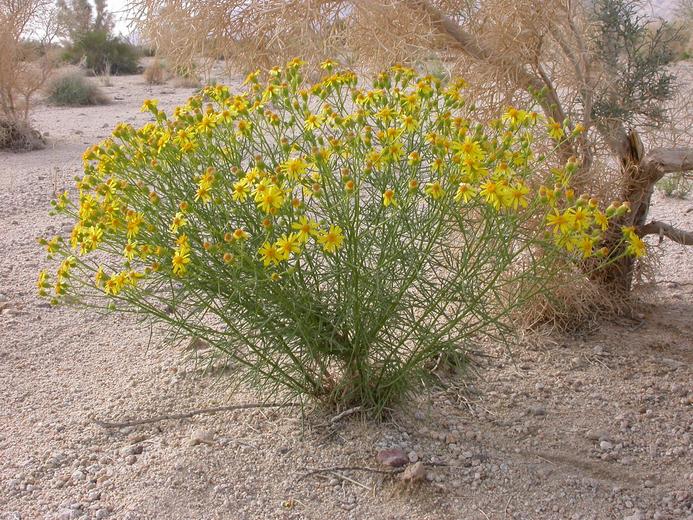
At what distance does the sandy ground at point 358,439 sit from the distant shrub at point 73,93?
47.8ft

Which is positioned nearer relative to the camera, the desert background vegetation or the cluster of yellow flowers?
the cluster of yellow flowers

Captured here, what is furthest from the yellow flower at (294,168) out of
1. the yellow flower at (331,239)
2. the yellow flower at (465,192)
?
the yellow flower at (465,192)

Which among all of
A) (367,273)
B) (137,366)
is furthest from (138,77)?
(367,273)

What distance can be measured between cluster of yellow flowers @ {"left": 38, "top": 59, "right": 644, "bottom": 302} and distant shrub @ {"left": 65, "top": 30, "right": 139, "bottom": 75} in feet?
83.1

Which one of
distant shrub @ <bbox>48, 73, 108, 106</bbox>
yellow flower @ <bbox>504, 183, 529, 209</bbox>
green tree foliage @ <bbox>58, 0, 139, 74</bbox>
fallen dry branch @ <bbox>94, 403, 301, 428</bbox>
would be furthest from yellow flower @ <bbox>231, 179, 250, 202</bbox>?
green tree foliage @ <bbox>58, 0, 139, 74</bbox>

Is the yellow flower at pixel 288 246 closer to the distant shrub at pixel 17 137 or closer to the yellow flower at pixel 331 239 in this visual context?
the yellow flower at pixel 331 239

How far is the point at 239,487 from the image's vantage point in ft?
10.2

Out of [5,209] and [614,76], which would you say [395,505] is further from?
[5,209]

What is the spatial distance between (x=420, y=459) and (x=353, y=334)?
0.56 meters

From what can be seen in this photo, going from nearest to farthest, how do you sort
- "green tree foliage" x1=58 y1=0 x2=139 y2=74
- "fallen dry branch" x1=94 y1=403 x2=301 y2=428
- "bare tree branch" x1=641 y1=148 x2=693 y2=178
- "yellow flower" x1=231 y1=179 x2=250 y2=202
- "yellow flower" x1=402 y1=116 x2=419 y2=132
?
1. "yellow flower" x1=231 y1=179 x2=250 y2=202
2. "yellow flower" x1=402 y1=116 x2=419 y2=132
3. "fallen dry branch" x1=94 y1=403 x2=301 y2=428
4. "bare tree branch" x1=641 y1=148 x2=693 y2=178
5. "green tree foliage" x1=58 y1=0 x2=139 y2=74

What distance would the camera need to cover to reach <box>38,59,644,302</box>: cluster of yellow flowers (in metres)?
2.57

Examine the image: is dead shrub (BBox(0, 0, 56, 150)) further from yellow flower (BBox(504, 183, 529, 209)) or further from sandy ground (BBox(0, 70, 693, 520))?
yellow flower (BBox(504, 183, 529, 209))

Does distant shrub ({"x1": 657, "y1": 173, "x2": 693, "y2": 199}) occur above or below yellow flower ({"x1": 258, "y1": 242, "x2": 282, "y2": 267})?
below

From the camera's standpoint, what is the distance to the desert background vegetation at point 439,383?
3.09 meters
